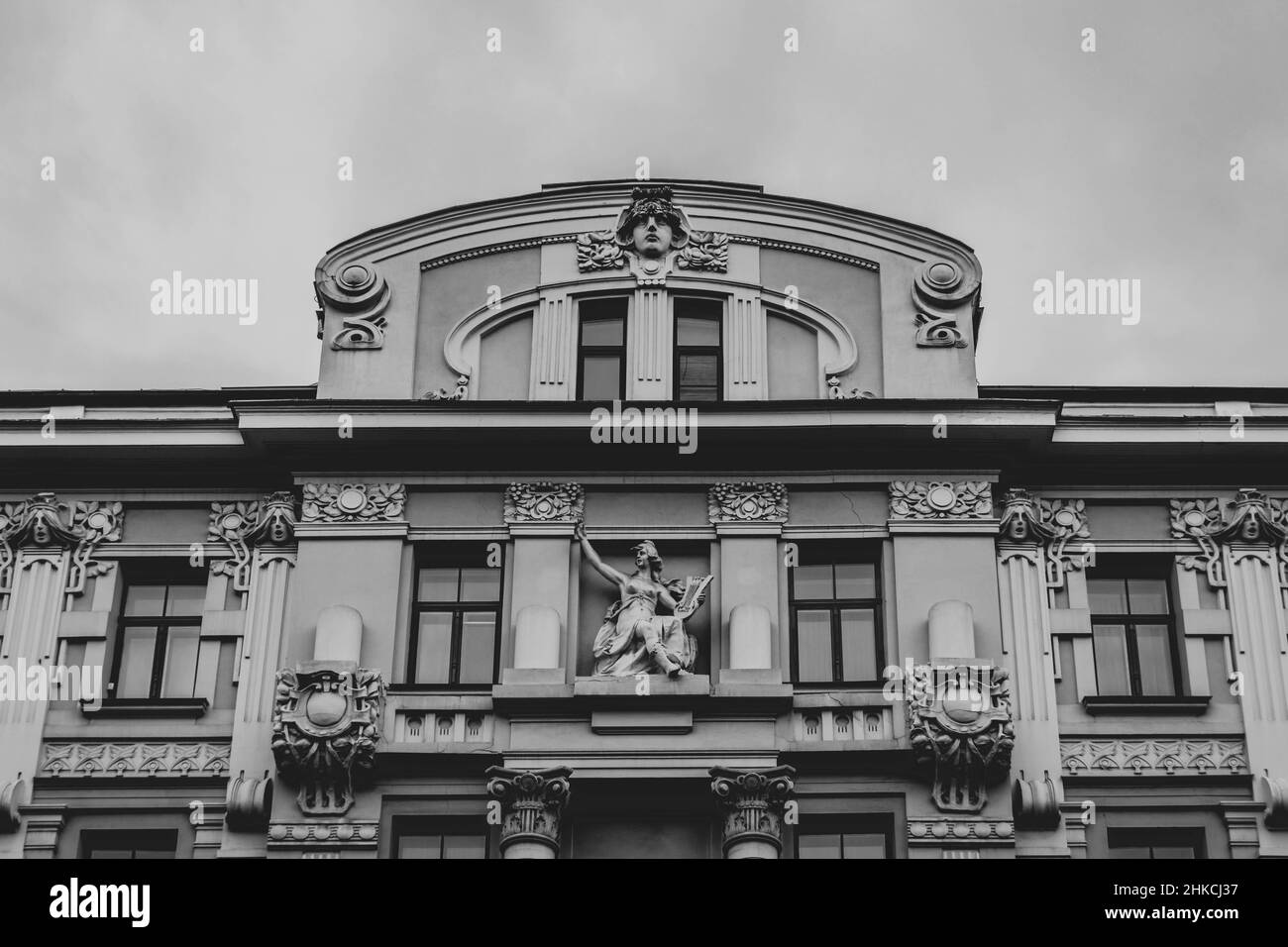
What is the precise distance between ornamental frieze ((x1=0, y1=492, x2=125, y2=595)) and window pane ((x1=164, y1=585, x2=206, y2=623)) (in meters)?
0.83

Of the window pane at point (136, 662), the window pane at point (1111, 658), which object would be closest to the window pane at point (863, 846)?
the window pane at point (1111, 658)

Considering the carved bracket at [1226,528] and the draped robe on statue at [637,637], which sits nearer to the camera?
the draped robe on statue at [637,637]

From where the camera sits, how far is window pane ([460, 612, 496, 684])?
25.2 m

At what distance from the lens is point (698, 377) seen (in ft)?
89.1

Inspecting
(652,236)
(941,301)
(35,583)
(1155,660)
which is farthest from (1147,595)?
(35,583)

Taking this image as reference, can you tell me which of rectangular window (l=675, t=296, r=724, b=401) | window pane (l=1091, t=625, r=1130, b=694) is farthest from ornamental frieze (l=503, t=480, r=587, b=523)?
window pane (l=1091, t=625, r=1130, b=694)

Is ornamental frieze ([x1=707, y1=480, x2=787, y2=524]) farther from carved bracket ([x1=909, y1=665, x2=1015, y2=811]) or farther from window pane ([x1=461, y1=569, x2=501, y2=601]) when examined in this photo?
carved bracket ([x1=909, y1=665, x2=1015, y2=811])

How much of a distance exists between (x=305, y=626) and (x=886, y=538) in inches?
270

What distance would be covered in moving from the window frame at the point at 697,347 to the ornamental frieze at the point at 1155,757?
617cm

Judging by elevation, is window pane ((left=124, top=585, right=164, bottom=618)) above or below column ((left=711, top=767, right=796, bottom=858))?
above

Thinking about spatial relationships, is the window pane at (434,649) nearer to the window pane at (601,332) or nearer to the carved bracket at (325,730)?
the carved bracket at (325,730)

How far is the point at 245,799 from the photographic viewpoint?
24.0 meters

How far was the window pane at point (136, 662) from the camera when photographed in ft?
83.6
